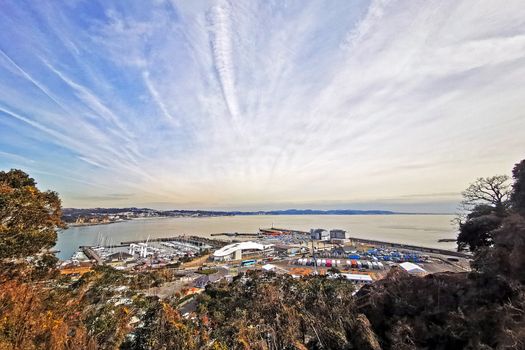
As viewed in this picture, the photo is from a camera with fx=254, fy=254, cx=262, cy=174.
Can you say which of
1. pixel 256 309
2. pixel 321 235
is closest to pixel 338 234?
pixel 321 235

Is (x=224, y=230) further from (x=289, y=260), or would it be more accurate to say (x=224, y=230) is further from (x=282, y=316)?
(x=282, y=316)

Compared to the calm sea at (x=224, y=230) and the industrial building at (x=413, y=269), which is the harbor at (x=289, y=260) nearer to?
the industrial building at (x=413, y=269)

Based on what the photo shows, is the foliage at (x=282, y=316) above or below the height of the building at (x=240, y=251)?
above

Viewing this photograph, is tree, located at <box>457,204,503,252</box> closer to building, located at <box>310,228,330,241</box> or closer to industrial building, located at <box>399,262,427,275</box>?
industrial building, located at <box>399,262,427,275</box>

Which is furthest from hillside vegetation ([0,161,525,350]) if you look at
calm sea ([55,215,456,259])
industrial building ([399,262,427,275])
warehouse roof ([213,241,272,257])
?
calm sea ([55,215,456,259])

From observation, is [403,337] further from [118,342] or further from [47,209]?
[47,209]

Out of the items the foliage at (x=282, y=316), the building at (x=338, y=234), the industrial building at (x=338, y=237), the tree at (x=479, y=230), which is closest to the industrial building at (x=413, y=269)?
the tree at (x=479, y=230)
